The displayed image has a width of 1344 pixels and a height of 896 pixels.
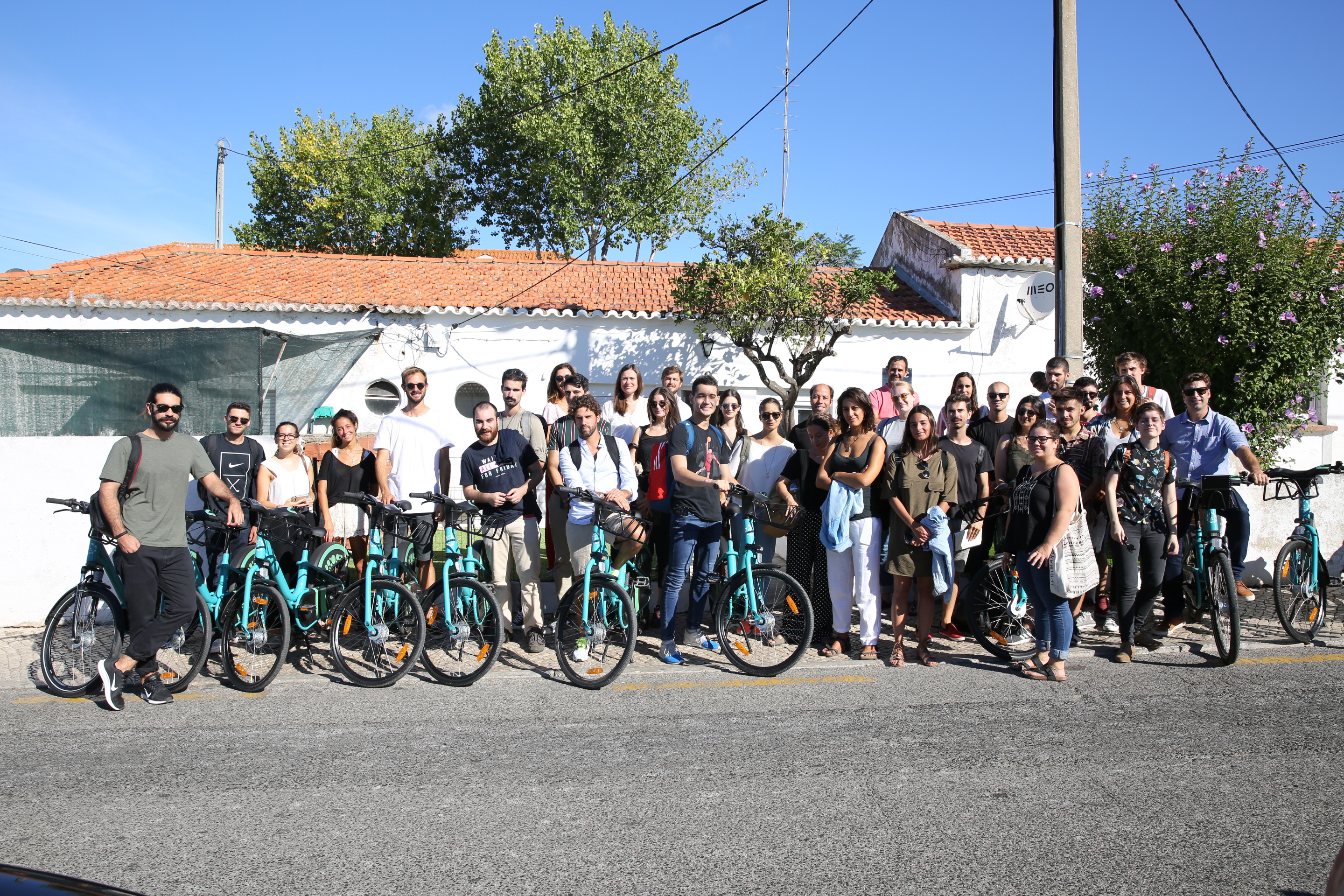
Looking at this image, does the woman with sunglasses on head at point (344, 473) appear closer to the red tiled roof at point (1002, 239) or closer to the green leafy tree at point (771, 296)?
the green leafy tree at point (771, 296)

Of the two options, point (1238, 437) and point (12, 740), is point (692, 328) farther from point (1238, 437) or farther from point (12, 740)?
point (12, 740)

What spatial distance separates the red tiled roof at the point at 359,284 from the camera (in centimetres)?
1775

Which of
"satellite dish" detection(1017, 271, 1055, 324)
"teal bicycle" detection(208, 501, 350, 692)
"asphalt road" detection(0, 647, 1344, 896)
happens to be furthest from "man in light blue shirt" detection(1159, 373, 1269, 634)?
"satellite dish" detection(1017, 271, 1055, 324)

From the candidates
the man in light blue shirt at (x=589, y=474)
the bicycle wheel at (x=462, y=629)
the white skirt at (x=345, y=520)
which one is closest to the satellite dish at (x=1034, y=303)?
the man in light blue shirt at (x=589, y=474)

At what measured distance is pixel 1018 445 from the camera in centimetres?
718

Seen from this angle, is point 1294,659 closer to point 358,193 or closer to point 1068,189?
point 1068,189

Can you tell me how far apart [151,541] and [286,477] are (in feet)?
5.74

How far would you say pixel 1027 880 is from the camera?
3240 millimetres

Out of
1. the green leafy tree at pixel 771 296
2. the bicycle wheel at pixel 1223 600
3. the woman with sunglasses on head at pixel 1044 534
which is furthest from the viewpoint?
the green leafy tree at pixel 771 296

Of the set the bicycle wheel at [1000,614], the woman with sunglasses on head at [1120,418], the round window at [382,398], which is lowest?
the bicycle wheel at [1000,614]

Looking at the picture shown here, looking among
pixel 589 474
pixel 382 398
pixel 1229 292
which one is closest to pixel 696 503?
pixel 589 474

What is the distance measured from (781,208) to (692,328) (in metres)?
3.12

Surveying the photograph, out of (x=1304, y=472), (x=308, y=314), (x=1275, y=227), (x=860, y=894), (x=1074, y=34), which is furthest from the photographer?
(x=308, y=314)

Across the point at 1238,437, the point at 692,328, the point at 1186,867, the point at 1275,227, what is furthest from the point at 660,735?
the point at 692,328
